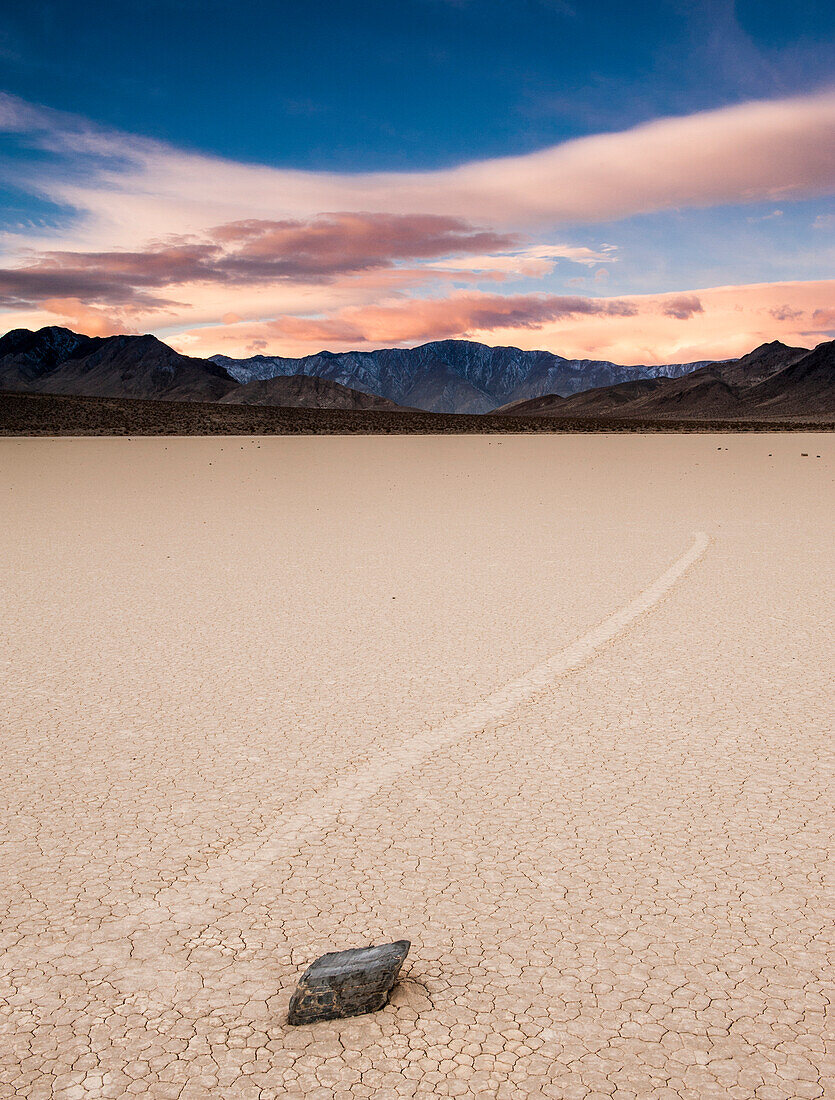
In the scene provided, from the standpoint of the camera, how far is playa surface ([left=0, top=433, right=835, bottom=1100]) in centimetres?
264

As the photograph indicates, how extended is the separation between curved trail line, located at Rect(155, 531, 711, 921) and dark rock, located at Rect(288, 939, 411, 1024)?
0.71m

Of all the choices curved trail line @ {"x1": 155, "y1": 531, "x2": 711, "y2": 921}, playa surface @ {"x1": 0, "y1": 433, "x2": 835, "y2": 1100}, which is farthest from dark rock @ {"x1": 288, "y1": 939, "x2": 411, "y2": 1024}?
curved trail line @ {"x1": 155, "y1": 531, "x2": 711, "y2": 921}

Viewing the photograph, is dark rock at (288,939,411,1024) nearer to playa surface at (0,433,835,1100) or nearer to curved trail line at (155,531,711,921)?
playa surface at (0,433,835,1100)

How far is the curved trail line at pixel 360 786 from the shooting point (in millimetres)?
3596

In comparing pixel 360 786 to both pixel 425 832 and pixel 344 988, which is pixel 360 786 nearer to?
pixel 425 832

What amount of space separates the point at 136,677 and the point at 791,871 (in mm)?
4199

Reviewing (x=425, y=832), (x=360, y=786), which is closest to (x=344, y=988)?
(x=425, y=832)

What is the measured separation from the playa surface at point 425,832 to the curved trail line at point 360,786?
0.07 feet

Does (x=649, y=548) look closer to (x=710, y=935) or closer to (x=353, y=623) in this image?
(x=353, y=623)

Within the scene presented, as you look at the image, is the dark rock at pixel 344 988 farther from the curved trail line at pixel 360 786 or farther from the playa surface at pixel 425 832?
the curved trail line at pixel 360 786

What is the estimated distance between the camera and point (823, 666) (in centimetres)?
646

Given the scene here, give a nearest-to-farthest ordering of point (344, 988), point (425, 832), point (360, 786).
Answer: point (344, 988) → point (425, 832) → point (360, 786)

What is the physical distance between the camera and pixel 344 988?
2760mm

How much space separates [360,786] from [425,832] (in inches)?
23.1
